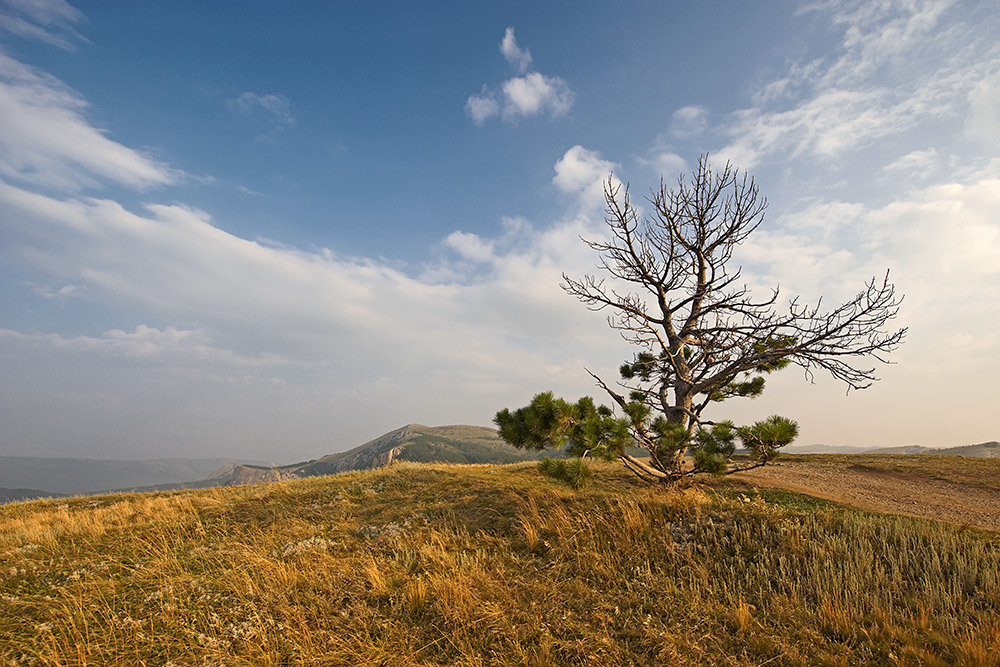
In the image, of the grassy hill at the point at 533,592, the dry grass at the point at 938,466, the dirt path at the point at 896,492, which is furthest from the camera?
the dry grass at the point at 938,466

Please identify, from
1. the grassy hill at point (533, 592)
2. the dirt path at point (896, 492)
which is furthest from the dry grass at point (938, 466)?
the grassy hill at point (533, 592)

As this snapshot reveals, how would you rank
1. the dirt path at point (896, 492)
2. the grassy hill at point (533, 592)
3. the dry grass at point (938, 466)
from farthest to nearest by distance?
the dry grass at point (938, 466)
the dirt path at point (896, 492)
the grassy hill at point (533, 592)

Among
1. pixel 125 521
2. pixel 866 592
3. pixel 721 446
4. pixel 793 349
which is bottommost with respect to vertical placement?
pixel 125 521

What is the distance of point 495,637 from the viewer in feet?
A: 13.8

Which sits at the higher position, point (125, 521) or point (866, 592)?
point (866, 592)

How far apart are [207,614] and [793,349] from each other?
11.6m

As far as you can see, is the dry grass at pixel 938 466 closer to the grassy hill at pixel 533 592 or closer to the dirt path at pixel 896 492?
the dirt path at pixel 896 492

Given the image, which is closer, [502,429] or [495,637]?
[495,637]

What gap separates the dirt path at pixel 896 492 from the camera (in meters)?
9.73

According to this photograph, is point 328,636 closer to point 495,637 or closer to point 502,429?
point 495,637

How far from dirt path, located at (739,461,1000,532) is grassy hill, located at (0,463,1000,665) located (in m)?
5.07

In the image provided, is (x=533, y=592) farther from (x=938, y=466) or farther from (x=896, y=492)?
(x=938, y=466)

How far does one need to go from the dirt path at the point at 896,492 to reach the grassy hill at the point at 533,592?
5070 mm

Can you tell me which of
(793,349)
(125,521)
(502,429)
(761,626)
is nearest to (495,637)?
(761,626)
